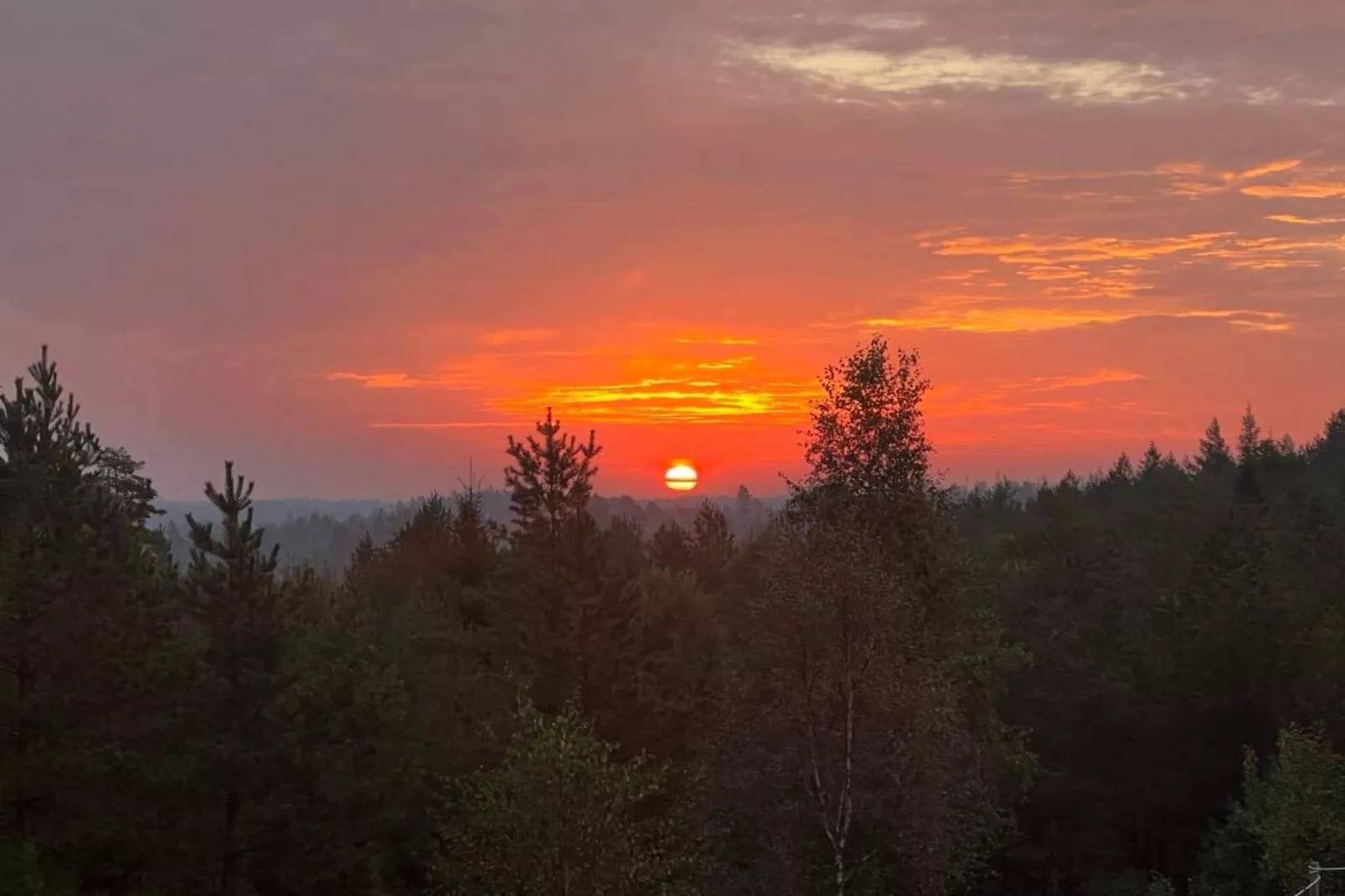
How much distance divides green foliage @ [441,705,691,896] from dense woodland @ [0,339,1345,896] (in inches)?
3.9

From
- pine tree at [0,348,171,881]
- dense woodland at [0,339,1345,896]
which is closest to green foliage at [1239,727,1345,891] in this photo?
dense woodland at [0,339,1345,896]

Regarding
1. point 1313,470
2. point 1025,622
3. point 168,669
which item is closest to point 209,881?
point 168,669

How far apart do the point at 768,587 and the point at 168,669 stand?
45.6 ft

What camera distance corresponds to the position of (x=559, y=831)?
1013 inches

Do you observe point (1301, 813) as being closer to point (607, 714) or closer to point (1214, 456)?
point (607, 714)

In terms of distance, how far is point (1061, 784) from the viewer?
4256 cm

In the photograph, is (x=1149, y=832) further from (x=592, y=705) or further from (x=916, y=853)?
(x=916, y=853)

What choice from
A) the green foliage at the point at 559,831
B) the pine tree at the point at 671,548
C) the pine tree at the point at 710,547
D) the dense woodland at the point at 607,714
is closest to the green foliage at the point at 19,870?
the dense woodland at the point at 607,714

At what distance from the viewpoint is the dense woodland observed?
22984 millimetres

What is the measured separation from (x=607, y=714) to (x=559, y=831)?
31.5ft

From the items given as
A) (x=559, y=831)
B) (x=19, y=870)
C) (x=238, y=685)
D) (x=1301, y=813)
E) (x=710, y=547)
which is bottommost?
(x=1301, y=813)

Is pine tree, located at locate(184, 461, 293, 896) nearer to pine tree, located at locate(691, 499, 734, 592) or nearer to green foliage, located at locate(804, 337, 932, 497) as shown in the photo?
green foliage, located at locate(804, 337, 932, 497)

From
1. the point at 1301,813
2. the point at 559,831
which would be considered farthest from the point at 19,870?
the point at 1301,813

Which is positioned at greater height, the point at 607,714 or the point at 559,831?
the point at 607,714
